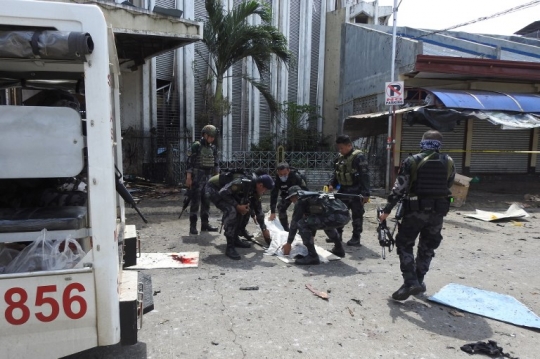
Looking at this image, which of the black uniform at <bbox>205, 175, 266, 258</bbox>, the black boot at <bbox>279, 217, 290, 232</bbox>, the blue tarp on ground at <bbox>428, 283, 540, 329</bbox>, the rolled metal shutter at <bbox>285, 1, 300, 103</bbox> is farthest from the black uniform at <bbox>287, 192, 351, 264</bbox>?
the rolled metal shutter at <bbox>285, 1, 300, 103</bbox>

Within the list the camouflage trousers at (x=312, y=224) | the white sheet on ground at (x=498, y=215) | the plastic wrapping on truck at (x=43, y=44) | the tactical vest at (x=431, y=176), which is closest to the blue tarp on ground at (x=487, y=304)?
the tactical vest at (x=431, y=176)

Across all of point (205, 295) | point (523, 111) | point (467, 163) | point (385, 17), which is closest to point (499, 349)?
point (205, 295)

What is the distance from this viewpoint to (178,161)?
1140cm

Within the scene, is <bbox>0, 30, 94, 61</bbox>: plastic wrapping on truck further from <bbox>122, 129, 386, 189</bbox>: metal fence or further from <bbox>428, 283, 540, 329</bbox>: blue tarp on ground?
<bbox>122, 129, 386, 189</bbox>: metal fence

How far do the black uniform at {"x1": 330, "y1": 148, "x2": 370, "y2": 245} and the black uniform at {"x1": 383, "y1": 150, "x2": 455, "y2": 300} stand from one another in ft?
5.74

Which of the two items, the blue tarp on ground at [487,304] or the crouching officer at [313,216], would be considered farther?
the crouching officer at [313,216]

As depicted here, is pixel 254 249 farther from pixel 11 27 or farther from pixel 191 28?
pixel 191 28

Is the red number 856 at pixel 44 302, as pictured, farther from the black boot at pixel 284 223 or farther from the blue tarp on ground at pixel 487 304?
the black boot at pixel 284 223

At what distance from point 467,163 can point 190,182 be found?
9.55 metres

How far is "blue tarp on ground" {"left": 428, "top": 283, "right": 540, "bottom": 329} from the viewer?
373 cm

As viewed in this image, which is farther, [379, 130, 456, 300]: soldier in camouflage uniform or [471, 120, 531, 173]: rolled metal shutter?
[471, 120, 531, 173]: rolled metal shutter

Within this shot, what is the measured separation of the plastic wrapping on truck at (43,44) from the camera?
77.1 inches

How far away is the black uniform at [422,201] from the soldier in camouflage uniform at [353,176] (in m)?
1.75

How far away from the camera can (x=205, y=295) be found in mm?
4117
